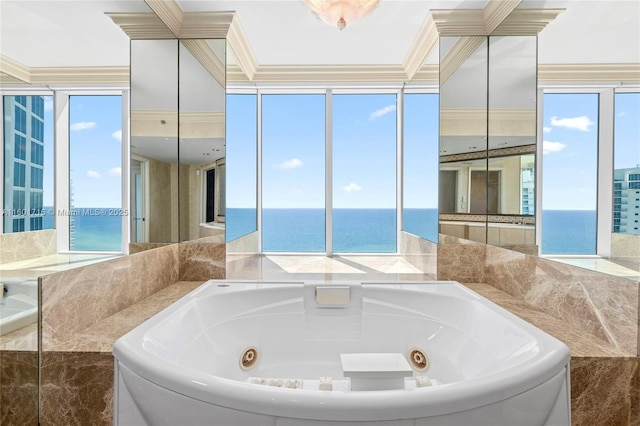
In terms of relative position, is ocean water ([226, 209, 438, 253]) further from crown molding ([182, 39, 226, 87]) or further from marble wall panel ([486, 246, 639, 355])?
marble wall panel ([486, 246, 639, 355])

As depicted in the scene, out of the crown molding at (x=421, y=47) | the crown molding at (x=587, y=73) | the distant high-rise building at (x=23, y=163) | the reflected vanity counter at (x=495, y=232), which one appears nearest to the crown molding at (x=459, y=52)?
the crown molding at (x=421, y=47)

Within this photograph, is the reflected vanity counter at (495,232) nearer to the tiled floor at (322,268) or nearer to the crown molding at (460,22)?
the tiled floor at (322,268)

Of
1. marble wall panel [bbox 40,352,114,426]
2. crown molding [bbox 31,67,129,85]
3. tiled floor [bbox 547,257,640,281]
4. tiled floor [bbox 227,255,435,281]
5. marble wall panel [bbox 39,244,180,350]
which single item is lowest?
marble wall panel [bbox 40,352,114,426]

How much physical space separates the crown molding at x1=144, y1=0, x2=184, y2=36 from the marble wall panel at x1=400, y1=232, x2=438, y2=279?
2286 millimetres

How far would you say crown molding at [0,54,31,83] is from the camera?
3.00ft

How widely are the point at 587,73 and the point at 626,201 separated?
504 mm

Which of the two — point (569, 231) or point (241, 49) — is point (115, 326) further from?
point (241, 49)

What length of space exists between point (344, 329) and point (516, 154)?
133 cm

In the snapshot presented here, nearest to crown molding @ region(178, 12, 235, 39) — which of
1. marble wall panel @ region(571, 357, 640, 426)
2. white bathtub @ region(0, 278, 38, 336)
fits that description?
white bathtub @ region(0, 278, 38, 336)

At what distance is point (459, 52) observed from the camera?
225 cm

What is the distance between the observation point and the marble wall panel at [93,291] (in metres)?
1.18

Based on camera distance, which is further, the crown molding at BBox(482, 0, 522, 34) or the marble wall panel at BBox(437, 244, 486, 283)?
the marble wall panel at BBox(437, 244, 486, 283)

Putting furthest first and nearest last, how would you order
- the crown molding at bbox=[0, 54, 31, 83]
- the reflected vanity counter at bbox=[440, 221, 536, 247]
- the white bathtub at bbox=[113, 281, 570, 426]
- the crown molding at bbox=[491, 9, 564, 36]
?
the reflected vanity counter at bbox=[440, 221, 536, 247], the crown molding at bbox=[491, 9, 564, 36], the crown molding at bbox=[0, 54, 31, 83], the white bathtub at bbox=[113, 281, 570, 426]

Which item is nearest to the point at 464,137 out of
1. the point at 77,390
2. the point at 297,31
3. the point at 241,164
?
the point at 297,31
